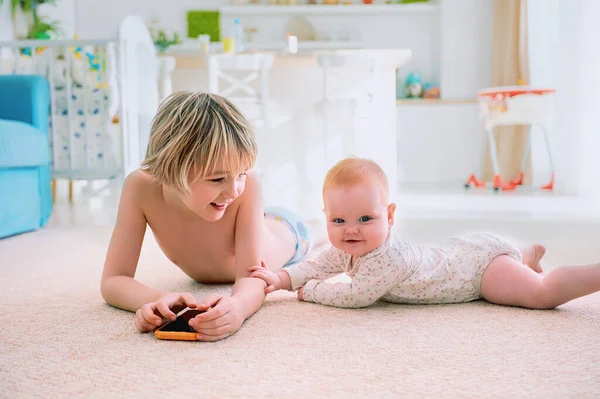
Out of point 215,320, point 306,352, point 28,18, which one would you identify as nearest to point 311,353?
point 306,352

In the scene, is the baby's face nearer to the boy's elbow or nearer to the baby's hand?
the baby's hand

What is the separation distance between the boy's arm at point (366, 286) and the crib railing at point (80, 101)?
1.97 m

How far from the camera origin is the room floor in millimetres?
735

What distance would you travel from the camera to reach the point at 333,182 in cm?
113

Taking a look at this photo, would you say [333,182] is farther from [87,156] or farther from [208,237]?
[87,156]

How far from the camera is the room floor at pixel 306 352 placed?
0.74 m

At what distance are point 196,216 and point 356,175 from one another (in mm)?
359

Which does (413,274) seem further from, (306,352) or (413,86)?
Result: (413,86)

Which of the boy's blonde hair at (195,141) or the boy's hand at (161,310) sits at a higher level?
the boy's blonde hair at (195,141)

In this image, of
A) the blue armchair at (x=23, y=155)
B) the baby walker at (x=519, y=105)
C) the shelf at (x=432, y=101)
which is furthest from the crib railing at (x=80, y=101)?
the shelf at (x=432, y=101)

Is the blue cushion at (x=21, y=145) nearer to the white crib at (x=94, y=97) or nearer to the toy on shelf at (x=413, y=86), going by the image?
the white crib at (x=94, y=97)

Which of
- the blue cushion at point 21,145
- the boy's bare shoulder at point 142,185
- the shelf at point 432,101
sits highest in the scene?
the shelf at point 432,101

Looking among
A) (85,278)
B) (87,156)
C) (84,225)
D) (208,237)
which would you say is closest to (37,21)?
(87,156)

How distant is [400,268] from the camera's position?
3.68 ft
